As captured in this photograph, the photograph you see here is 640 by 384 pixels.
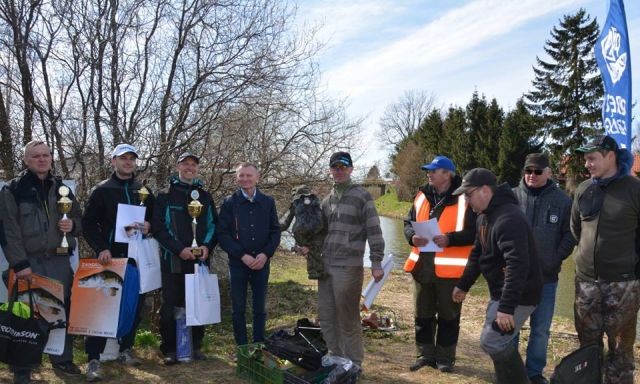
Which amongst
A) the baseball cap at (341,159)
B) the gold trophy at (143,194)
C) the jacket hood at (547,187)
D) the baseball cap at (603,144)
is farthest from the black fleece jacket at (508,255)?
the gold trophy at (143,194)

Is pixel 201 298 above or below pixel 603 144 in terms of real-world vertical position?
below

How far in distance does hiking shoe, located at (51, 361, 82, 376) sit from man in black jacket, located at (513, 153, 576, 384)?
4.17m

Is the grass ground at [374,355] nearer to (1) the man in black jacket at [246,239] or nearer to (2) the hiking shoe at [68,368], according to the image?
(2) the hiking shoe at [68,368]

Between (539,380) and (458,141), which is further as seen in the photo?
(458,141)

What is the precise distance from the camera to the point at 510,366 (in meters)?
3.75

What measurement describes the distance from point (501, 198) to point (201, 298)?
2.90 meters

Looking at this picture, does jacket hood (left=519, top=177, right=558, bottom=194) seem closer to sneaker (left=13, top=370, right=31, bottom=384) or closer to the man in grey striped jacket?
the man in grey striped jacket

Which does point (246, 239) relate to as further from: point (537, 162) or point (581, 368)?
point (581, 368)

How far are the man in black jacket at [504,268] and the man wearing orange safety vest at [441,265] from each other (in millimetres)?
994

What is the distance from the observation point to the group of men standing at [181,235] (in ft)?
15.4

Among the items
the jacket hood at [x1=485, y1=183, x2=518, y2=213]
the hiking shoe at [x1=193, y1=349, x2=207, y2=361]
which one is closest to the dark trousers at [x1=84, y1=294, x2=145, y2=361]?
the hiking shoe at [x1=193, y1=349, x2=207, y2=361]

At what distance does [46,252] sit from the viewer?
187 inches

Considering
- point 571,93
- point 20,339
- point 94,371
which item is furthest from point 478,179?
point 571,93

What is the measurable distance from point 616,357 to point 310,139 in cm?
563
